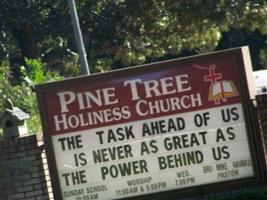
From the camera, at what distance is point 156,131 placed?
405 inches

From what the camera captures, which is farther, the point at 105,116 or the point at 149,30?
the point at 149,30

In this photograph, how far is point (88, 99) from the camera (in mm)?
10430

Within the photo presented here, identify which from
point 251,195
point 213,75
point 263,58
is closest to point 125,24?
point 263,58

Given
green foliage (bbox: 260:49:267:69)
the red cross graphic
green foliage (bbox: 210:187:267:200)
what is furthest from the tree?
green foliage (bbox: 210:187:267:200)

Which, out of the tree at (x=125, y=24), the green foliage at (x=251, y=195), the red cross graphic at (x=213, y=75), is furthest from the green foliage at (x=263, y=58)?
the green foliage at (x=251, y=195)

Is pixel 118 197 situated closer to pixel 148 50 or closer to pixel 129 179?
pixel 129 179

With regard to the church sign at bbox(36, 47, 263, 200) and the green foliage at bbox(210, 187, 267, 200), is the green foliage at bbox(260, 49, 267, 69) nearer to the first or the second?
the church sign at bbox(36, 47, 263, 200)

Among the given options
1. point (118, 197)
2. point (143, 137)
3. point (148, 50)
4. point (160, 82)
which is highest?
point (148, 50)

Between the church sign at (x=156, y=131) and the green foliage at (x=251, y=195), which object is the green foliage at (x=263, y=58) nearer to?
the church sign at (x=156, y=131)

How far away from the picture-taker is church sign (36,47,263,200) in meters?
10.2

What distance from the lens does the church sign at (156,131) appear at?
33.5ft

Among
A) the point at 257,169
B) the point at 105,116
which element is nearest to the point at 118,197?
the point at 105,116

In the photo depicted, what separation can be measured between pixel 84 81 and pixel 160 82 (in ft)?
3.36

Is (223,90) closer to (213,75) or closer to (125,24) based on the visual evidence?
(213,75)
